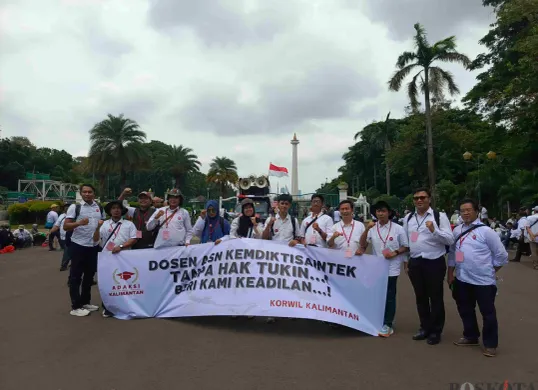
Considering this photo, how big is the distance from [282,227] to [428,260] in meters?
2.04

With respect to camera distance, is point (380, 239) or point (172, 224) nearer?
point (380, 239)

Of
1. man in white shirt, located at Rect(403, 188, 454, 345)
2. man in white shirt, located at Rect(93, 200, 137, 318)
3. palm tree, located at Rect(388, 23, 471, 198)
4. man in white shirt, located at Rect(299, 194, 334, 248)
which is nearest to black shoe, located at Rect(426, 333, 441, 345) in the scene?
man in white shirt, located at Rect(403, 188, 454, 345)

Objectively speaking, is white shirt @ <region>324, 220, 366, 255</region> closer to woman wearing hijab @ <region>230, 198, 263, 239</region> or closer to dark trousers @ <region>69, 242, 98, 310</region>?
woman wearing hijab @ <region>230, 198, 263, 239</region>

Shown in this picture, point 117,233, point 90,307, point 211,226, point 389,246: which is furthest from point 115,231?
point 389,246

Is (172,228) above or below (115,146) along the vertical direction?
below

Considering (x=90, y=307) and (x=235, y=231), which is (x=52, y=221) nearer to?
(x=90, y=307)

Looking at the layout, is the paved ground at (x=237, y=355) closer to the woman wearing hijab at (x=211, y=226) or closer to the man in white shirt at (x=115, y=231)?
the man in white shirt at (x=115, y=231)

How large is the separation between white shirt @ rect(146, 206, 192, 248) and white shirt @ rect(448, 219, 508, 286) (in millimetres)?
3832

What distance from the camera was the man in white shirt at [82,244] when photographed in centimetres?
645

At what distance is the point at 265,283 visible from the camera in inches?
225

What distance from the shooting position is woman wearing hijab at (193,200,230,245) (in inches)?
269

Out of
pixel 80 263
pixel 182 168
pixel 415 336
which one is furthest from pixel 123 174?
pixel 415 336

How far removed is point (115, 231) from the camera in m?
6.63

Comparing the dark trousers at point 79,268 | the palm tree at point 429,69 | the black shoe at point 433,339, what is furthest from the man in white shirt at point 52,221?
the palm tree at point 429,69
